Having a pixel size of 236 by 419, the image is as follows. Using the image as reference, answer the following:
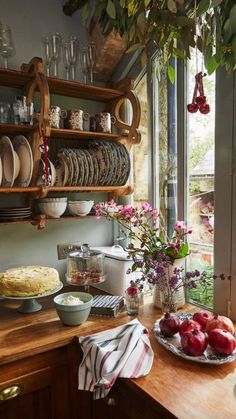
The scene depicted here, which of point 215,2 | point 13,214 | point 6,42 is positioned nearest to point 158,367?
point 13,214

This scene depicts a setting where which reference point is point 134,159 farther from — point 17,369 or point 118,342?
point 17,369

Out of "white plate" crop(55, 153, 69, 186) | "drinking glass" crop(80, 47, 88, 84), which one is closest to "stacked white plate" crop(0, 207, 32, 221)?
"white plate" crop(55, 153, 69, 186)

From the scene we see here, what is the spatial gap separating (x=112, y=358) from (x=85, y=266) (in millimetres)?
616

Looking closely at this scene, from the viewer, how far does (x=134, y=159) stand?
191 cm

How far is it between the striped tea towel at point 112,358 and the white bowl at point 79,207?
67 centimetres

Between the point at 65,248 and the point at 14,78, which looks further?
the point at 65,248

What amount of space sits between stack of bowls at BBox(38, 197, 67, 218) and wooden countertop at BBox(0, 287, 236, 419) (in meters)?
0.45

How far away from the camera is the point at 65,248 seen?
1751 mm

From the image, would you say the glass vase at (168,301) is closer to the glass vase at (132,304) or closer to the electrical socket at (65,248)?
the glass vase at (132,304)

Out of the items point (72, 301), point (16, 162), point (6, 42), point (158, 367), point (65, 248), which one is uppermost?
point (6, 42)

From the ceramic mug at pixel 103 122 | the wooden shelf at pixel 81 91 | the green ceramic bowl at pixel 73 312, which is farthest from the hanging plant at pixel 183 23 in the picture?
the green ceramic bowl at pixel 73 312

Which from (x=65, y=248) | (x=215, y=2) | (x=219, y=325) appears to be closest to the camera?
(x=215, y=2)

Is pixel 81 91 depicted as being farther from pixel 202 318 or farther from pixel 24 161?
pixel 202 318

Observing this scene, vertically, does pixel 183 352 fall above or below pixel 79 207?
below
